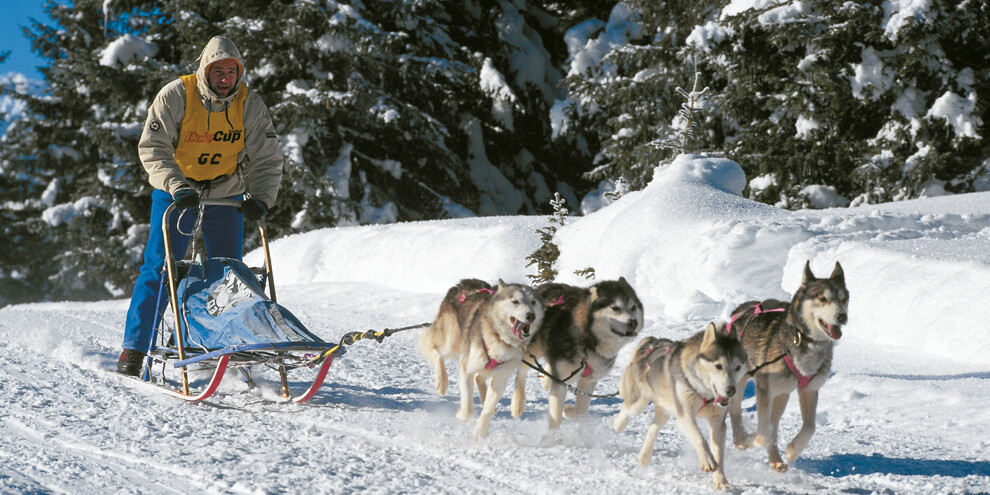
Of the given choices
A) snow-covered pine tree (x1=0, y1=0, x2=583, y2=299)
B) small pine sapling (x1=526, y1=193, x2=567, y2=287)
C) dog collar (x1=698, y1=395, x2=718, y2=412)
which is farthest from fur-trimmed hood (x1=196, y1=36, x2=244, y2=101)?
snow-covered pine tree (x1=0, y1=0, x2=583, y2=299)

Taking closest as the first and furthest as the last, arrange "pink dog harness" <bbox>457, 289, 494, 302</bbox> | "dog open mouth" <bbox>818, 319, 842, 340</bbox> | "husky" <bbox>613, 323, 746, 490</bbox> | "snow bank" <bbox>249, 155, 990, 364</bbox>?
"husky" <bbox>613, 323, 746, 490</bbox>, "dog open mouth" <bbox>818, 319, 842, 340</bbox>, "pink dog harness" <bbox>457, 289, 494, 302</bbox>, "snow bank" <bbox>249, 155, 990, 364</bbox>

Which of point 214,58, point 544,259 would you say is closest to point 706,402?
point 214,58

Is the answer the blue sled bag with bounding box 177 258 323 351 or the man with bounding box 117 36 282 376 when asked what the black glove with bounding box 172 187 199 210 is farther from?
the blue sled bag with bounding box 177 258 323 351

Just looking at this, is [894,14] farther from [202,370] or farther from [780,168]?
[202,370]

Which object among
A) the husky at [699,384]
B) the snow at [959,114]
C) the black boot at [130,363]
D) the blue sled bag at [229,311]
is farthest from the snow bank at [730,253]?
the snow at [959,114]

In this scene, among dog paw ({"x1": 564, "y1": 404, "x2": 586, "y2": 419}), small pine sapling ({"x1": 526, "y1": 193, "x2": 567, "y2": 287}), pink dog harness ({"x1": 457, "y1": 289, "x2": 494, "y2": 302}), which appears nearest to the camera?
dog paw ({"x1": 564, "y1": 404, "x2": 586, "y2": 419})

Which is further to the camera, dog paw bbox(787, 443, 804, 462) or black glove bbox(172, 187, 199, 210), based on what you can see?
black glove bbox(172, 187, 199, 210)

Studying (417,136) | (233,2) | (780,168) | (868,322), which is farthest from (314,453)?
(233,2)

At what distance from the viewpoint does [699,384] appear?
11.0 ft

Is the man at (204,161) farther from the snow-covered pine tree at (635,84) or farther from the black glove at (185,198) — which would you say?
the snow-covered pine tree at (635,84)

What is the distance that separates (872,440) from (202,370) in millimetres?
4040

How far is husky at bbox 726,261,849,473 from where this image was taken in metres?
3.45

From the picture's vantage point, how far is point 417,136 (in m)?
20.3

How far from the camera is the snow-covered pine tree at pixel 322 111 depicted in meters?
19.2
